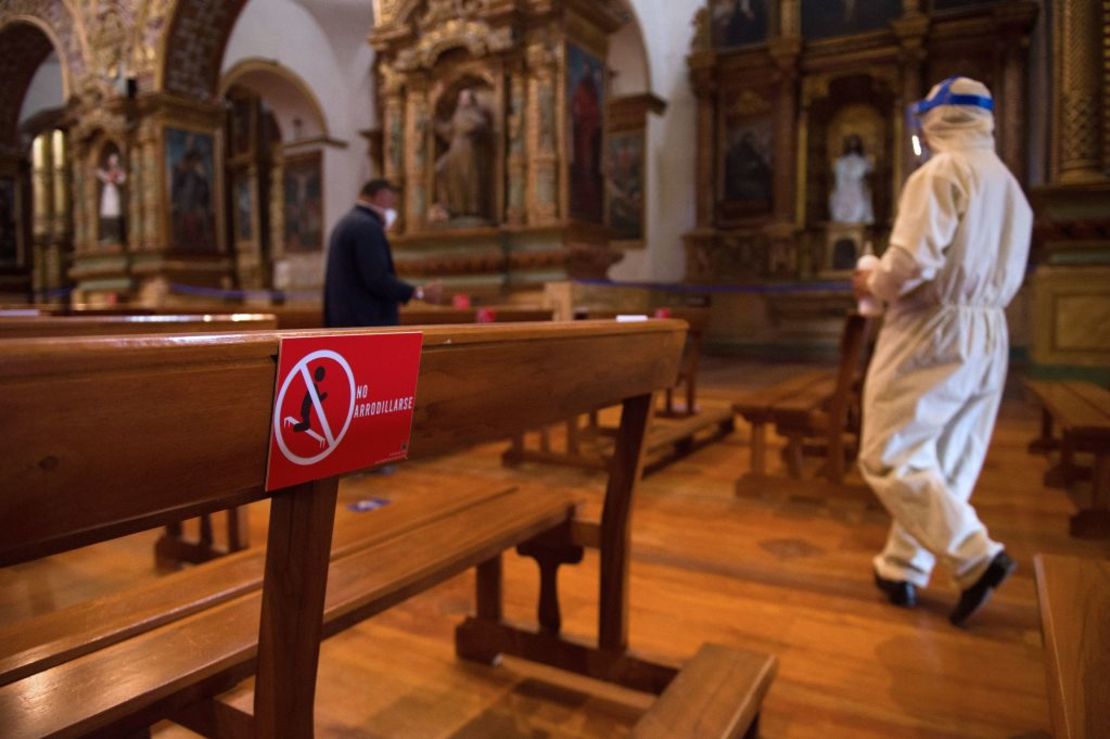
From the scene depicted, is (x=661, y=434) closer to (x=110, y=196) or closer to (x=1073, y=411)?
(x=1073, y=411)

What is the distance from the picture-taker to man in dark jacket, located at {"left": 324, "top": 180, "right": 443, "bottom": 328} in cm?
434

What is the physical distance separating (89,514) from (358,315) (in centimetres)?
374

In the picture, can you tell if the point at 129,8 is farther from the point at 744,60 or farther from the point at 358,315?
the point at 358,315

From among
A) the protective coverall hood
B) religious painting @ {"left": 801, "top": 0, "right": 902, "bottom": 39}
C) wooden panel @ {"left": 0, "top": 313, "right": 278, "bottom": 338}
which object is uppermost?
religious painting @ {"left": 801, "top": 0, "right": 902, "bottom": 39}

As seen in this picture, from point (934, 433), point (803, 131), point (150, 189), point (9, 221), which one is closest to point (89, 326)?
point (934, 433)

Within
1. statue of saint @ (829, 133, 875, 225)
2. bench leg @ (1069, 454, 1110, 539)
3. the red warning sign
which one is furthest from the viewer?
statue of saint @ (829, 133, 875, 225)

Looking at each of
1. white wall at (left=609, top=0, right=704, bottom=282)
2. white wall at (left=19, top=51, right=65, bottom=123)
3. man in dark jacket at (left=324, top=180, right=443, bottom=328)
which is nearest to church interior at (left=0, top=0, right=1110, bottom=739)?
Answer: white wall at (left=609, top=0, right=704, bottom=282)

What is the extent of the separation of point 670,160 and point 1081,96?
790 centimetres

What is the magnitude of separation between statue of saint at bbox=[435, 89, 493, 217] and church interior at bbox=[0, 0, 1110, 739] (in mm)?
44

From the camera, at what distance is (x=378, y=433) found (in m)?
1.06

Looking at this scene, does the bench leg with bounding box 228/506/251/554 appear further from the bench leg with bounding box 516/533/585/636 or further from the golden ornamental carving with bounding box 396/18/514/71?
the golden ornamental carving with bounding box 396/18/514/71

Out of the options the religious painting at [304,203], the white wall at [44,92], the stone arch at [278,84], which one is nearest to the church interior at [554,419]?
the stone arch at [278,84]

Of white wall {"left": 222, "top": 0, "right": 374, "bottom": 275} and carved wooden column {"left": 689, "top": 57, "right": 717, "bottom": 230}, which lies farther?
white wall {"left": 222, "top": 0, "right": 374, "bottom": 275}

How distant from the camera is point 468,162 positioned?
947 centimetres
